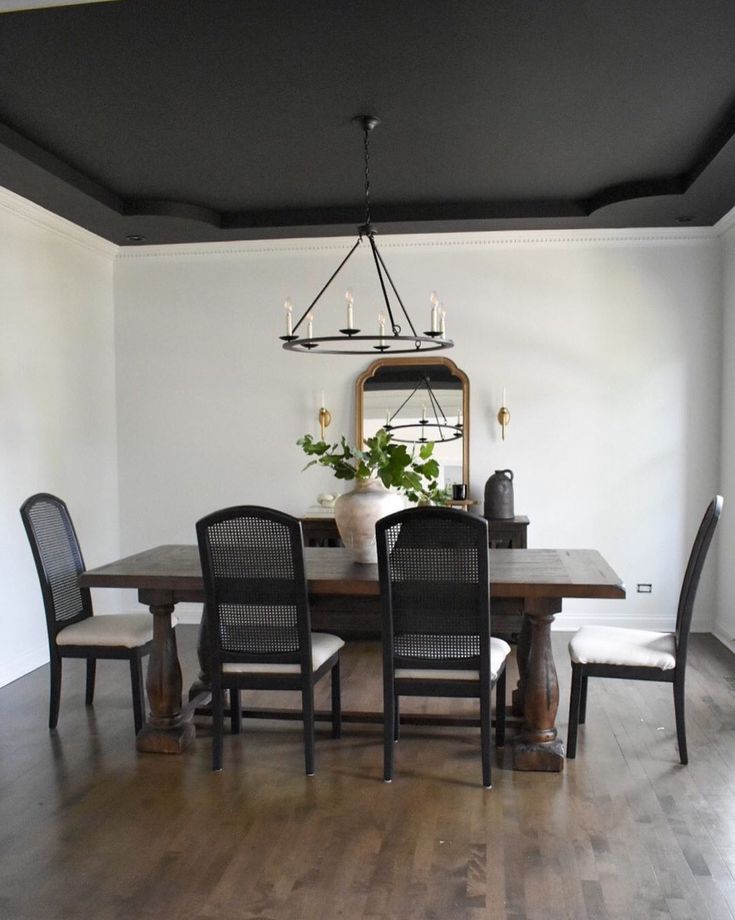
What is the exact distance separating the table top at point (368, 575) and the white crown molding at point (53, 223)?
2.11m

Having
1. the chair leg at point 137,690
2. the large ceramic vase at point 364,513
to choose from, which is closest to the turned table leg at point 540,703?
the large ceramic vase at point 364,513

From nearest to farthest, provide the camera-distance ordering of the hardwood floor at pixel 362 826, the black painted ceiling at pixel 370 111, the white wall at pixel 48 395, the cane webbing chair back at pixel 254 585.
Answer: the hardwood floor at pixel 362 826 → the black painted ceiling at pixel 370 111 → the cane webbing chair back at pixel 254 585 → the white wall at pixel 48 395

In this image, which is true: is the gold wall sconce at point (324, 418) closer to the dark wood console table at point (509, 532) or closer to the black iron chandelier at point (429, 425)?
the black iron chandelier at point (429, 425)

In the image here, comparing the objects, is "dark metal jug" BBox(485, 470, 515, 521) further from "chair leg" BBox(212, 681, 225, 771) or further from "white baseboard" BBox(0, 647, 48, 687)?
"white baseboard" BBox(0, 647, 48, 687)

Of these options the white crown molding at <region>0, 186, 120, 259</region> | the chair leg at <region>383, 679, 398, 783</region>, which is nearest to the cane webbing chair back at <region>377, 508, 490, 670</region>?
the chair leg at <region>383, 679, 398, 783</region>

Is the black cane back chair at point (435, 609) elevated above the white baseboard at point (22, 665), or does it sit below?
above

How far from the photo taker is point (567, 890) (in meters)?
2.41

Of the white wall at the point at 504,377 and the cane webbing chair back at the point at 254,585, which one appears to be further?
the white wall at the point at 504,377

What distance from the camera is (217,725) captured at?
3258 mm

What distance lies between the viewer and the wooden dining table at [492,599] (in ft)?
10.7

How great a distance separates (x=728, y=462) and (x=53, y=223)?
431 centimetres

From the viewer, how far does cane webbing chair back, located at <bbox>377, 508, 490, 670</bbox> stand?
302 centimetres

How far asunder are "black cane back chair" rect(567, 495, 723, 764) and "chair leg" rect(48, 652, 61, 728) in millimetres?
2165

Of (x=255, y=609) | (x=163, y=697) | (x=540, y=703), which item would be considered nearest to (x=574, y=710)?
(x=540, y=703)
